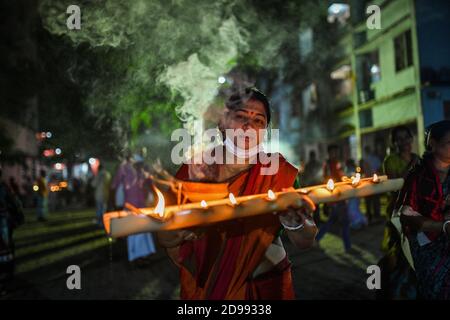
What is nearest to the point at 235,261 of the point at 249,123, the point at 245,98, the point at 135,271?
the point at 249,123

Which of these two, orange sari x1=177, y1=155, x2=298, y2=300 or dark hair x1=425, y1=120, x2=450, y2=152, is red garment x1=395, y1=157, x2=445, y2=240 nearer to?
dark hair x1=425, y1=120, x2=450, y2=152

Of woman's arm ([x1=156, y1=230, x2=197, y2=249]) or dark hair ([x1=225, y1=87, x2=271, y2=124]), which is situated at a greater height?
dark hair ([x1=225, y1=87, x2=271, y2=124])

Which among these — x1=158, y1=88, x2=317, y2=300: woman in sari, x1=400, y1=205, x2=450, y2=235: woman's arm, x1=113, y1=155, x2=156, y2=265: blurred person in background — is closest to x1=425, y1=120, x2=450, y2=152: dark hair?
x1=400, y1=205, x2=450, y2=235: woman's arm

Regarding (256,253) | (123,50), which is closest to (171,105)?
(123,50)

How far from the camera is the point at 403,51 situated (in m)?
17.0

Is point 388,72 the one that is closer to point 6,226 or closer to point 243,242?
point 6,226

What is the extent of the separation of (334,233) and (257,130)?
819cm

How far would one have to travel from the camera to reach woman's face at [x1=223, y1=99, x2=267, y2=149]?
7.30ft

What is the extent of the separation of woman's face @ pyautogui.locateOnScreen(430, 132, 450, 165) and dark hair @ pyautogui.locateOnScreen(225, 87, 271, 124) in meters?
1.63

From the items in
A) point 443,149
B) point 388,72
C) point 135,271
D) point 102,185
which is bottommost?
point 135,271

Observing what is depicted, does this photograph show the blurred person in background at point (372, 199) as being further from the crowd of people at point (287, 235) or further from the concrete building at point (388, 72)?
the crowd of people at point (287, 235)

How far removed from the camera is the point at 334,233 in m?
9.75

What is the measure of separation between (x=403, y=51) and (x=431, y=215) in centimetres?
1623

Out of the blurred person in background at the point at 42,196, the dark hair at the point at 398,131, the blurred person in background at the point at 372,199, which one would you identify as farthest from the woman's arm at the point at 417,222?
the blurred person in background at the point at 42,196
